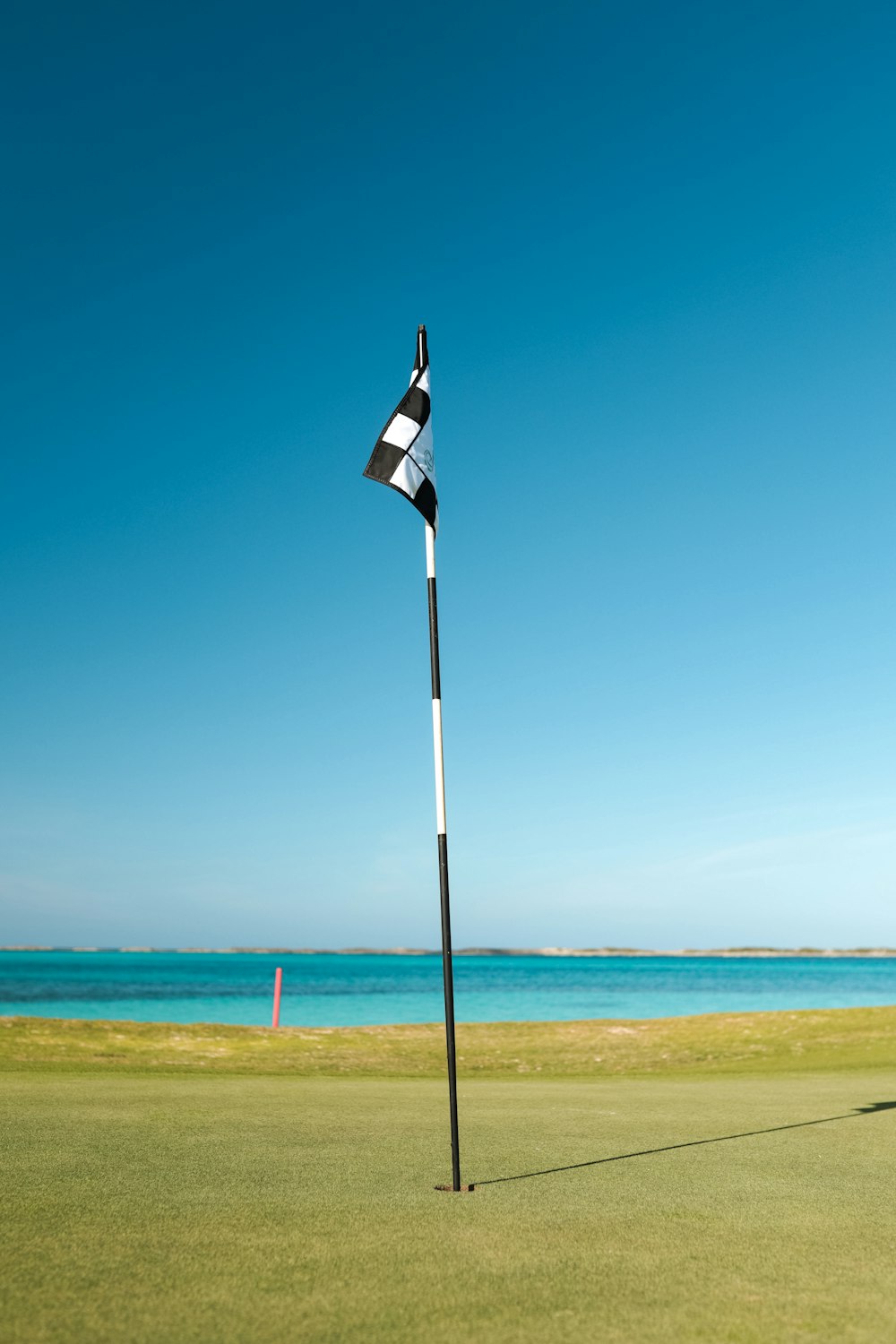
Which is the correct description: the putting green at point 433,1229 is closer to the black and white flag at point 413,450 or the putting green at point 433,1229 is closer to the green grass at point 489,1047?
the black and white flag at point 413,450

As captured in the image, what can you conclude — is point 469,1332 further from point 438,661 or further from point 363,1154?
point 438,661

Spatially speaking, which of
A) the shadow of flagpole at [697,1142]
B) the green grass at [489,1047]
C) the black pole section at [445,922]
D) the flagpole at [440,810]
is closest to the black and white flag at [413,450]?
the flagpole at [440,810]

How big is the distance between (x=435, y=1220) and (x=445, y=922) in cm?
168

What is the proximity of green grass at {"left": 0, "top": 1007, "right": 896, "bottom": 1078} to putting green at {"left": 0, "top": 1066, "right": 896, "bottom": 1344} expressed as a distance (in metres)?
6.35

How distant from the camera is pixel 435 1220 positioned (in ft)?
13.9

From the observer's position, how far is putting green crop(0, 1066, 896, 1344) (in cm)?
305

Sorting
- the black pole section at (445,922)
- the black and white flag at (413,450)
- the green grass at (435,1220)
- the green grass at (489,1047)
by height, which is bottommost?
the green grass at (489,1047)

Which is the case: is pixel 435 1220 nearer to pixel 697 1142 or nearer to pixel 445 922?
pixel 445 922

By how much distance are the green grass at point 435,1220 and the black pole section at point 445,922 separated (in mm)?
292

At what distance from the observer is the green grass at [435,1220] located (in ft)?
10.0

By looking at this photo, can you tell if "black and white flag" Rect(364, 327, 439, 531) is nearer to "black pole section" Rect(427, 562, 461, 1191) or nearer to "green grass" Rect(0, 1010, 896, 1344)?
"black pole section" Rect(427, 562, 461, 1191)

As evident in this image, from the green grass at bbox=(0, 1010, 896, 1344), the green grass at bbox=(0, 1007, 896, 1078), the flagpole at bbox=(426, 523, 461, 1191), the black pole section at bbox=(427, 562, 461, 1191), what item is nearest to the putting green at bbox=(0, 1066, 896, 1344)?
the green grass at bbox=(0, 1010, 896, 1344)

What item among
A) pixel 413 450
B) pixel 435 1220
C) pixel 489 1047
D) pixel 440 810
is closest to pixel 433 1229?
pixel 435 1220

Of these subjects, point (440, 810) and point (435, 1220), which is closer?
point (435, 1220)
